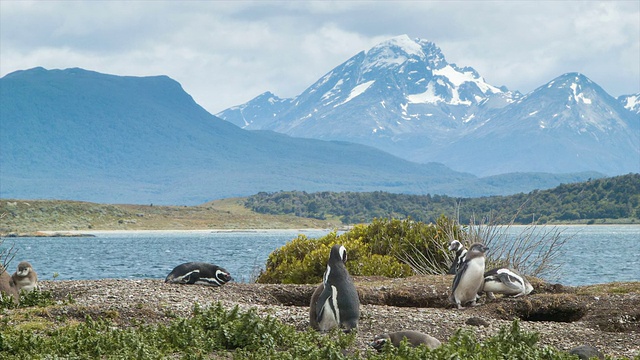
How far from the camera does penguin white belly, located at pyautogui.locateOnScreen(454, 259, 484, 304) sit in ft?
52.1

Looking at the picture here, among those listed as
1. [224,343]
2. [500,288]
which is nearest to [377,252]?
[500,288]

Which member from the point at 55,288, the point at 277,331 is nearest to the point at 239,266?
the point at 55,288

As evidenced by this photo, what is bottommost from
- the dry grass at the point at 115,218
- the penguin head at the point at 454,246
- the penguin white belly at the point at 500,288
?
the dry grass at the point at 115,218

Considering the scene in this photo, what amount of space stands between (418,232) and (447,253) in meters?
1.49

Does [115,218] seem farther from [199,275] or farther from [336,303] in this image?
[336,303]

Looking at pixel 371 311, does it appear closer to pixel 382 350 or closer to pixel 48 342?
pixel 382 350

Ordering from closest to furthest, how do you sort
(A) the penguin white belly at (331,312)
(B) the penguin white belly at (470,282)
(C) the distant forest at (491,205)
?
1. (A) the penguin white belly at (331,312)
2. (B) the penguin white belly at (470,282)
3. (C) the distant forest at (491,205)

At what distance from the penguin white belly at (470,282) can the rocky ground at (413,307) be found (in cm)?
30

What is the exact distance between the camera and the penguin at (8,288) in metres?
15.9

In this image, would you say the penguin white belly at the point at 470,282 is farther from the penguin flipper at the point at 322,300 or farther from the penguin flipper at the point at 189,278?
the penguin flipper at the point at 189,278

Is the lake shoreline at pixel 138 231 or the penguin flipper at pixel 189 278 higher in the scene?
the penguin flipper at pixel 189 278

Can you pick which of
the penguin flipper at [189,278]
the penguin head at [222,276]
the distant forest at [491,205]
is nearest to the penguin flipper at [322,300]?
the penguin head at [222,276]

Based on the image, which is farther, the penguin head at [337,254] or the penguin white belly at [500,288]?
the penguin white belly at [500,288]

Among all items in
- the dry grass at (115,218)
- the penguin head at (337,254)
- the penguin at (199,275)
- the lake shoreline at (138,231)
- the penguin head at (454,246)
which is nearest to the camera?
the penguin head at (337,254)
